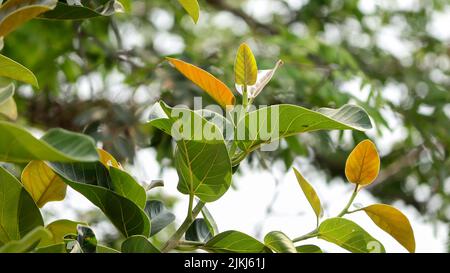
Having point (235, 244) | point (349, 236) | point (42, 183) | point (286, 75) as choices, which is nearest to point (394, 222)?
point (349, 236)

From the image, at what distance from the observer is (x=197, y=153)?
625mm

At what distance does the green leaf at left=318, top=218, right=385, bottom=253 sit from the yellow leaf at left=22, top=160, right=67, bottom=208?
31cm

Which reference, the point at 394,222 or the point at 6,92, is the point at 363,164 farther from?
the point at 6,92

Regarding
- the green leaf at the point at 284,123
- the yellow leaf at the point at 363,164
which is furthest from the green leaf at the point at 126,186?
the yellow leaf at the point at 363,164

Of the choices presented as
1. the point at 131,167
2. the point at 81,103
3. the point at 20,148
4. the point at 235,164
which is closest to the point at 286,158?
the point at 131,167

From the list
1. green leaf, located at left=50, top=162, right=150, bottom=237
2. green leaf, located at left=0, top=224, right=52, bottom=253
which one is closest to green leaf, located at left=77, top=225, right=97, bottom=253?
green leaf, located at left=50, top=162, right=150, bottom=237

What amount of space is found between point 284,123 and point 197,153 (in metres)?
0.09

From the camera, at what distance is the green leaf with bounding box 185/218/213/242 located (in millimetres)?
730

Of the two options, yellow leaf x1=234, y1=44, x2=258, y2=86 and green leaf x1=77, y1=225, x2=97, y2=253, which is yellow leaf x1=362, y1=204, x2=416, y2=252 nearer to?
yellow leaf x1=234, y1=44, x2=258, y2=86

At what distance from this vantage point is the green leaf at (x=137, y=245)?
0.60 meters

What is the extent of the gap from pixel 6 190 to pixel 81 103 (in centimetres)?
171

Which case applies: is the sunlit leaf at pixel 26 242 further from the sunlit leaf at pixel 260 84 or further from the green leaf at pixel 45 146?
the sunlit leaf at pixel 260 84

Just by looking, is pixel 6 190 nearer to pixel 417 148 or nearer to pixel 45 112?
pixel 45 112
